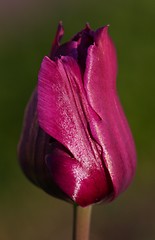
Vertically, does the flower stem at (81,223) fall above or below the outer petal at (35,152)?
below

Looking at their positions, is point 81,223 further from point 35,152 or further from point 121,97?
point 121,97

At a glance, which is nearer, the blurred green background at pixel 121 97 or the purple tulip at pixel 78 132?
the purple tulip at pixel 78 132

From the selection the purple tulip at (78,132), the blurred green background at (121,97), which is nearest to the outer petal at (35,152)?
the purple tulip at (78,132)

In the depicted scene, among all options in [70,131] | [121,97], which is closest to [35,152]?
[70,131]

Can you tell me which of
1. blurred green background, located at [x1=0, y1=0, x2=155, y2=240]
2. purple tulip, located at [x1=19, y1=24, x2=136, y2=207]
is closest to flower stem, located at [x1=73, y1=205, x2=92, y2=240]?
purple tulip, located at [x1=19, y1=24, x2=136, y2=207]

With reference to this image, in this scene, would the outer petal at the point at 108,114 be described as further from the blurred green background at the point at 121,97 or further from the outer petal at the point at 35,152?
the blurred green background at the point at 121,97
